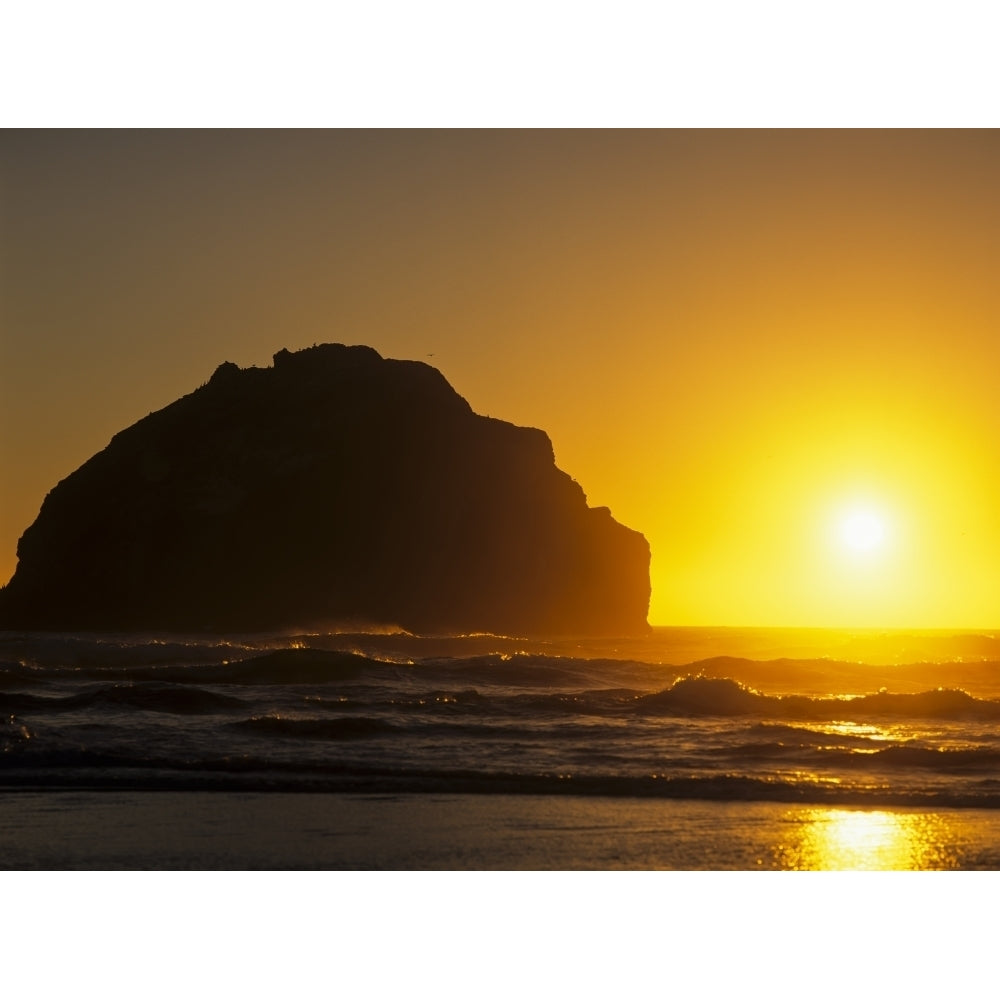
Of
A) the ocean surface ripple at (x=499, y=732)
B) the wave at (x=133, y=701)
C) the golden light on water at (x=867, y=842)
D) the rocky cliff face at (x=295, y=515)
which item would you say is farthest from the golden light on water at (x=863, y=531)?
the rocky cliff face at (x=295, y=515)

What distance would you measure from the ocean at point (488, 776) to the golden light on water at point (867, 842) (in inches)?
1.0

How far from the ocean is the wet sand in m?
0.03

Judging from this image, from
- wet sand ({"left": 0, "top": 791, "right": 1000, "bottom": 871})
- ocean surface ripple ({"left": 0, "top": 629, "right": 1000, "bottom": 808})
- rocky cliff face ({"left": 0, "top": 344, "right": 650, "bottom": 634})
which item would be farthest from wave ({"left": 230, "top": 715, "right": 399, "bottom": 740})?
rocky cliff face ({"left": 0, "top": 344, "right": 650, "bottom": 634})

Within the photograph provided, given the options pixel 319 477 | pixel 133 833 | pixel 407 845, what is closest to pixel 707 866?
pixel 407 845

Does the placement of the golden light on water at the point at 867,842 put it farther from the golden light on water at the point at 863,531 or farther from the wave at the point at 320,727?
the golden light on water at the point at 863,531

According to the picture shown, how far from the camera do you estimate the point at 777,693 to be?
20172 millimetres

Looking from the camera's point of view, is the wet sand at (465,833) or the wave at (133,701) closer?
the wet sand at (465,833)

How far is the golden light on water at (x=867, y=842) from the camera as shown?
7898mm

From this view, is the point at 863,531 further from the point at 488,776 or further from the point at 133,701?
the point at 133,701

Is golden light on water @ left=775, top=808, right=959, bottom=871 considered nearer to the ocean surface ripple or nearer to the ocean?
the ocean

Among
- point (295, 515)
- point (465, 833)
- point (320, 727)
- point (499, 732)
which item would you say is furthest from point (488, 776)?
point (295, 515)

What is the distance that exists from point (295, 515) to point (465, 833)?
41.9m

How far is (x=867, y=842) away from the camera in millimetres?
8492

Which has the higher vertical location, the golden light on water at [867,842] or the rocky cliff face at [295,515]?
the rocky cliff face at [295,515]
